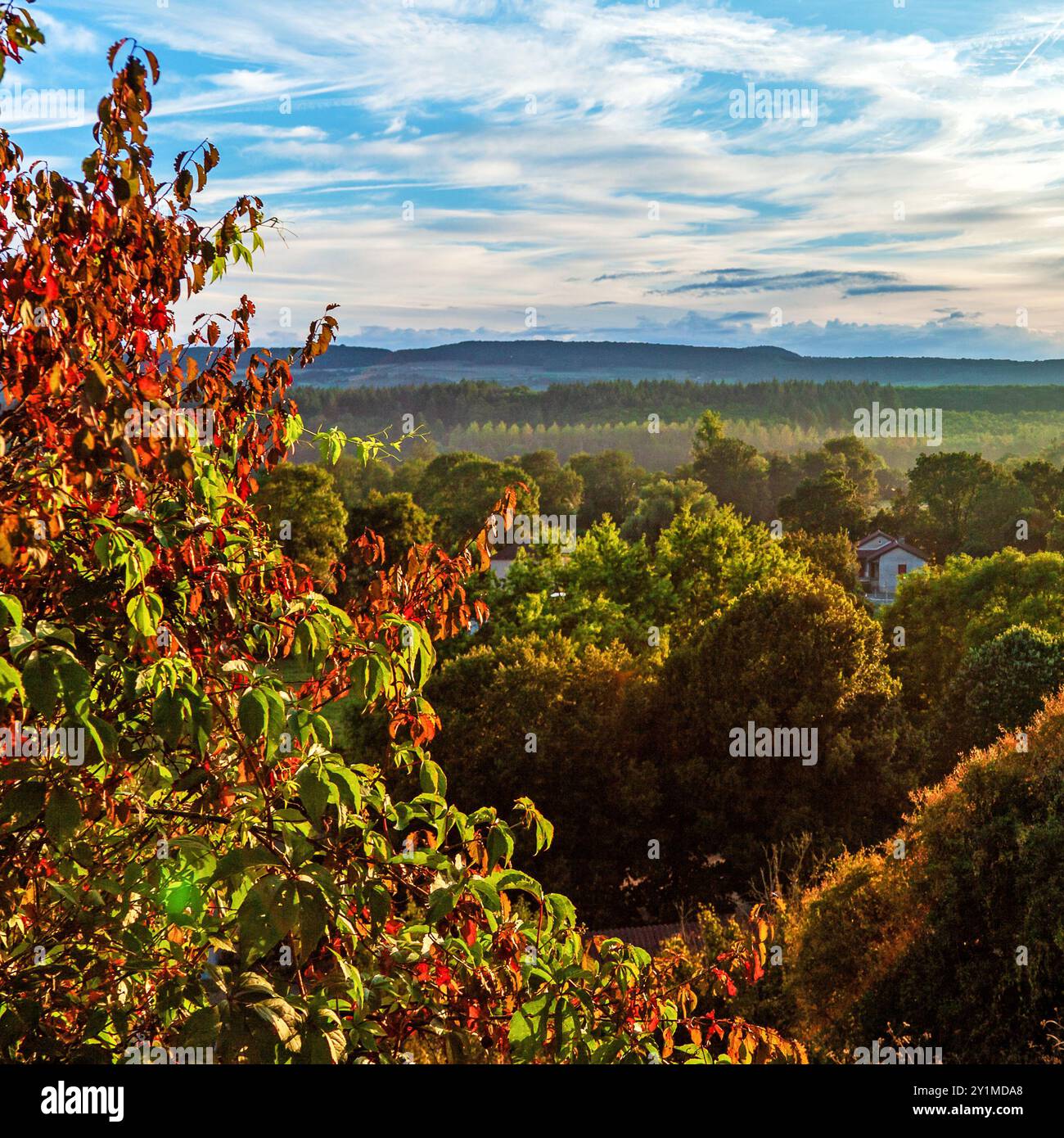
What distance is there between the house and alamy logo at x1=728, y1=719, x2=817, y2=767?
56.4m

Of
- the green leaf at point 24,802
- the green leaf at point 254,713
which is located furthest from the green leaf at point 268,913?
the green leaf at point 24,802

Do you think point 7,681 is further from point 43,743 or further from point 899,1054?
point 899,1054

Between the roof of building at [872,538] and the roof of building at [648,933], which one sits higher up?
the roof of building at [872,538]

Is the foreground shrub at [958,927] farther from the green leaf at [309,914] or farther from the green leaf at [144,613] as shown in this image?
the green leaf at [144,613]

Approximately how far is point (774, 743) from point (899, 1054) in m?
12.5

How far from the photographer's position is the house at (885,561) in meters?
80.2

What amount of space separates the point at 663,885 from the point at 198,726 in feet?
79.4

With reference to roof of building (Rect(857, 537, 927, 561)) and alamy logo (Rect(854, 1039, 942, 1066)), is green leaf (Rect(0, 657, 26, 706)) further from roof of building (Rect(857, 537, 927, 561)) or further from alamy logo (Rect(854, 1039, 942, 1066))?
roof of building (Rect(857, 537, 927, 561))

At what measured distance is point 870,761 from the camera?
1032 inches
